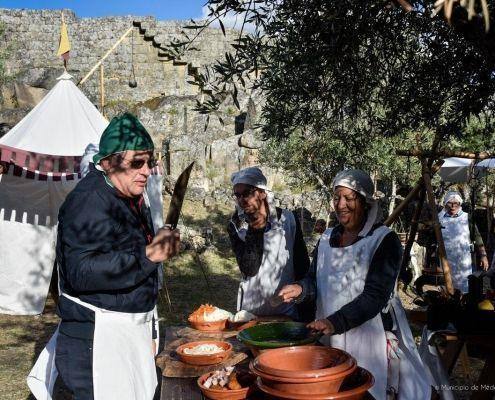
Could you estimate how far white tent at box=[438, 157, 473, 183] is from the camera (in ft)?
46.6

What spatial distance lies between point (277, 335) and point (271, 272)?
1150 millimetres

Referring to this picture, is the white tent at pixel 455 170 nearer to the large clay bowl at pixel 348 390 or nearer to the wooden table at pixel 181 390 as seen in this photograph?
the wooden table at pixel 181 390

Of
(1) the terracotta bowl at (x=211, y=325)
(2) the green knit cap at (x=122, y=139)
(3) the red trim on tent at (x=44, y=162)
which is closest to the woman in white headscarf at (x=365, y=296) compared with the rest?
(1) the terracotta bowl at (x=211, y=325)

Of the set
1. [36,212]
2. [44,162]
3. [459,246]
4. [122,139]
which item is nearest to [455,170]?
[459,246]

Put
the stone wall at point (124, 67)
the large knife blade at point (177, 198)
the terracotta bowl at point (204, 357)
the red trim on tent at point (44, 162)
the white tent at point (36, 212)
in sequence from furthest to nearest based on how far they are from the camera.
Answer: the stone wall at point (124, 67), the white tent at point (36, 212), the red trim on tent at point (44, 162), the terracotta bowl at point (204, 357), the large knife blade at point (177, 198)

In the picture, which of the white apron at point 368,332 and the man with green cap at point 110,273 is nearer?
the man with green cap at point 110,273

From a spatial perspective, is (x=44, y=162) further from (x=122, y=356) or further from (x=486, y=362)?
(x=486, y=362)

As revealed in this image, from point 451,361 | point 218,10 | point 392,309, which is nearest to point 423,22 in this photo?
point 218,10

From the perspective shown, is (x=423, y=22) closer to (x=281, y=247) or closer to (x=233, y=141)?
(x=281, y=247)

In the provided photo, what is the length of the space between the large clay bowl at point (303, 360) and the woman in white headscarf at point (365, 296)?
1.56 feet

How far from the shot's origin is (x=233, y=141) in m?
21.0

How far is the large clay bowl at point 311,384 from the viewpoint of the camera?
7.11ft

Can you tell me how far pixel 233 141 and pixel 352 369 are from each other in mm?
18968

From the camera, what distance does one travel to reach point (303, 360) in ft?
8.10
